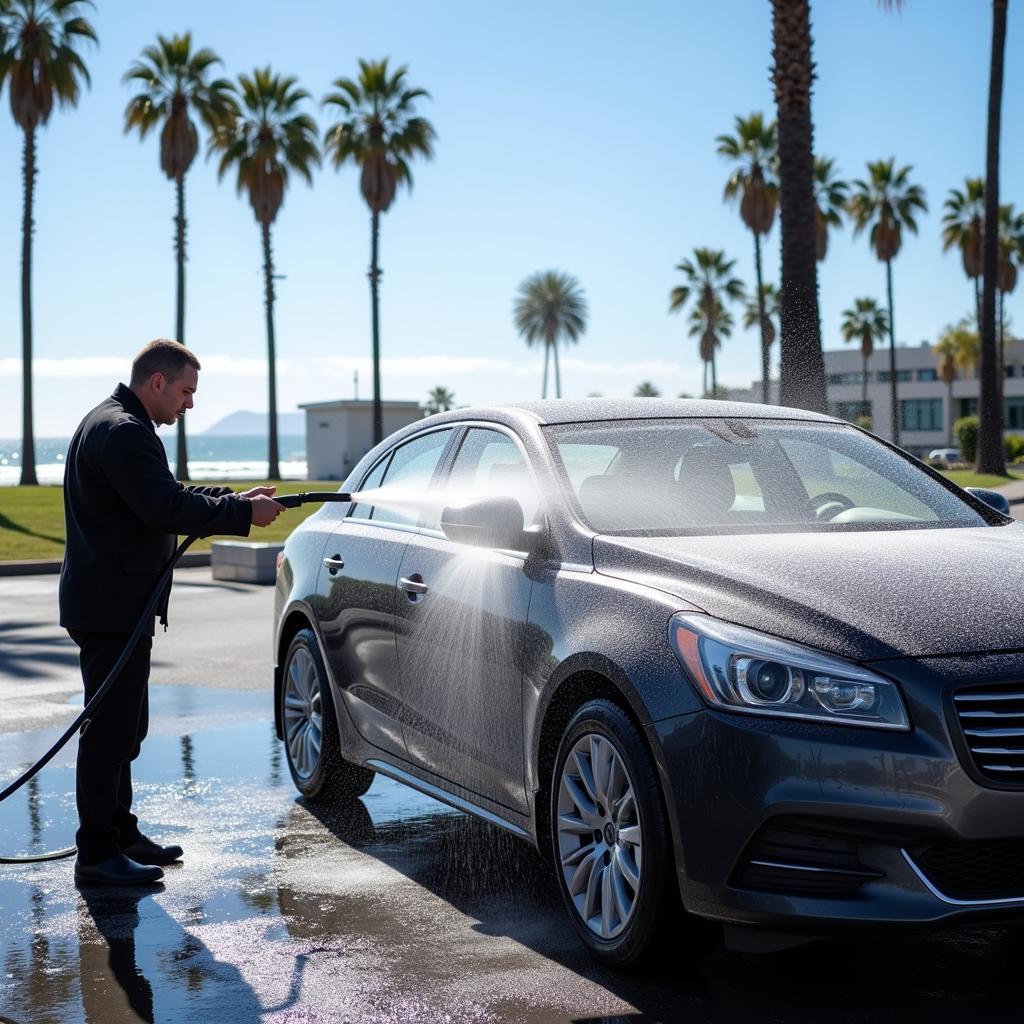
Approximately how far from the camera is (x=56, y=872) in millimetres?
6020

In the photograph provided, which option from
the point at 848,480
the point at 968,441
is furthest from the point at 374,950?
the point at 968,441

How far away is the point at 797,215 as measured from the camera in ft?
60.3

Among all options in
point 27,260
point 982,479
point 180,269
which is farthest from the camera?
point 180,269

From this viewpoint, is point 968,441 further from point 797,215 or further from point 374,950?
point 374,950

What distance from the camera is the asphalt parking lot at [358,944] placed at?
4355 millimetres

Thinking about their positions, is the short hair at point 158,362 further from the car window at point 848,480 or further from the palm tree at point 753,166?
the palm tree at point 753,166

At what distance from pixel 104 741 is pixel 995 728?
3.29 m

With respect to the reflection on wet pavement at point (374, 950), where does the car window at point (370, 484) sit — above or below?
above

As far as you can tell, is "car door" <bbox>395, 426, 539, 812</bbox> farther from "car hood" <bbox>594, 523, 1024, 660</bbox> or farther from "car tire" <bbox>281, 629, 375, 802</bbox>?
"car tire" <bbox>281, 629, 375, 802</bbox>

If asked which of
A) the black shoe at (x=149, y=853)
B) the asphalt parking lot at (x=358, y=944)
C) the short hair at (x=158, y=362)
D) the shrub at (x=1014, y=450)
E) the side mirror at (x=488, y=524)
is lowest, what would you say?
the asphalt parking lot at (x=358, y=944)

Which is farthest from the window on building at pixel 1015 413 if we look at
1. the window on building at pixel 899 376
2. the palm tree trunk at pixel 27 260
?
the palm tree trunk at pixel 27 260

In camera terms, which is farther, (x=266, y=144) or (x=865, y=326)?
(x=865, y=326)

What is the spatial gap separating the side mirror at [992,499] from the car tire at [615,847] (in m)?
2.22

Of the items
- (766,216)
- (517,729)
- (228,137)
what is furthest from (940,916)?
(766,216)
